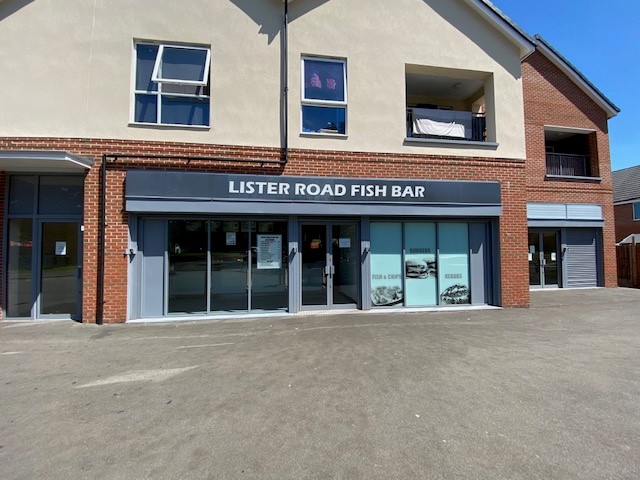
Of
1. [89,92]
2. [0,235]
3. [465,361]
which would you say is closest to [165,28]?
[89,92]

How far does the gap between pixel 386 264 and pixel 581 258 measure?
1047cm

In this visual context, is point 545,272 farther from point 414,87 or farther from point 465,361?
point 465,361

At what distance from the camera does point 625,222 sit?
21219 millimetres

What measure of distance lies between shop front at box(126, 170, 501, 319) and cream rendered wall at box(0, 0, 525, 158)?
1170mm

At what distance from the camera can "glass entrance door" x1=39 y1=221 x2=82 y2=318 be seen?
309 inches

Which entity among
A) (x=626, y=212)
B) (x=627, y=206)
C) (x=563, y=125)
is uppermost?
(x=563, y=125)

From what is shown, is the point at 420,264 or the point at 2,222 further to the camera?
the point at 420,264

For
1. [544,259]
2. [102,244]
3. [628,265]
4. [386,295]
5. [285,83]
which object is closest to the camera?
[102,244]

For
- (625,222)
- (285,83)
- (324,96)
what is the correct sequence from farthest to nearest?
(625,222)
(324,96)
(285,83)

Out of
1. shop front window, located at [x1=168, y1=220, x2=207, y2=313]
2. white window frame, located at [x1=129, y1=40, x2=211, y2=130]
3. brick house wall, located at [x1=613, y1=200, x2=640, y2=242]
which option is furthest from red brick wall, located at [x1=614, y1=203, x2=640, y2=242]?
white window frame, located at [x1=129, y1=40, x2=211, y2=130]

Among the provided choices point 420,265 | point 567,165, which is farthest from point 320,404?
point 567,165

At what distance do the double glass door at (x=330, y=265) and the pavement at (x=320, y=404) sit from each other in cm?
190

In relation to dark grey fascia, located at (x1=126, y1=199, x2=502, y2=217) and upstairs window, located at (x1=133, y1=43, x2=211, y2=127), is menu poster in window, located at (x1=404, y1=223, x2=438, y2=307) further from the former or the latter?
upstairs window, located at (x1=133, y1=43, x2=211, y2=127)

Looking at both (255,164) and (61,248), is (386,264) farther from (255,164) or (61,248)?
(61,248)
